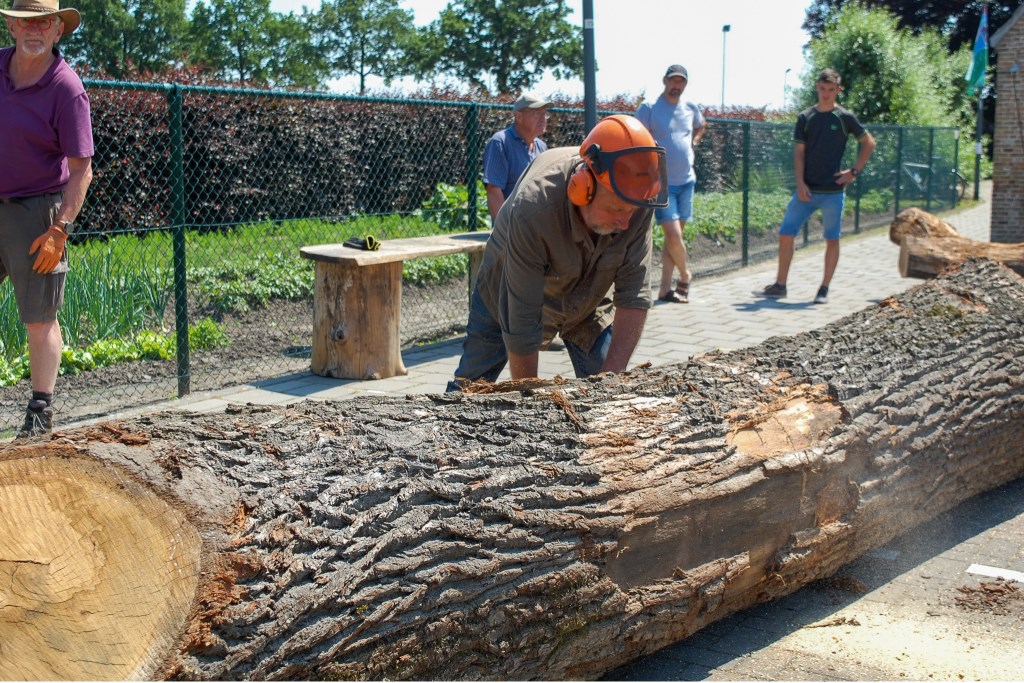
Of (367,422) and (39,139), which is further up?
(39,139)

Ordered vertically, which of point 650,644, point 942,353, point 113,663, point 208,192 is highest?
point 208,192

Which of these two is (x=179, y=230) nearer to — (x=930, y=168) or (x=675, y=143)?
(x=675, y=143)

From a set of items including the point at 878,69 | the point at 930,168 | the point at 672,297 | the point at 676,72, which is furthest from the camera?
the point at 878,69

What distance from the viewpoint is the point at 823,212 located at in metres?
9.85

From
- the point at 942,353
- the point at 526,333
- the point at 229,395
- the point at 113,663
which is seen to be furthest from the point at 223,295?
the point at 113,663

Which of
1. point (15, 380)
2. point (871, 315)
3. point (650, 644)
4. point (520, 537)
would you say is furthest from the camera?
point (15, 380)

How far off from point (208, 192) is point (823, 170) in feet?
18.2

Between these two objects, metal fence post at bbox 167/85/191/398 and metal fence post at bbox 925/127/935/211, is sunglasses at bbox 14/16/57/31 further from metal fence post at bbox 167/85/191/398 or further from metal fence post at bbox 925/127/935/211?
metal fence post at bbox 925/127/935/211

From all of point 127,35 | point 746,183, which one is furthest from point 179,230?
point 127,35

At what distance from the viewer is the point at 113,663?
2137 millimetres

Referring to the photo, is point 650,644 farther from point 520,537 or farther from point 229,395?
point 229,395

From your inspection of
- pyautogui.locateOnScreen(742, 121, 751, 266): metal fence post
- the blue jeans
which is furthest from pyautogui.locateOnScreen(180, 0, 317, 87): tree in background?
the blue jeans

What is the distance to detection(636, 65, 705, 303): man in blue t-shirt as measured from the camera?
9.09m

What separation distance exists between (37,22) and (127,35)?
75.5 feet
